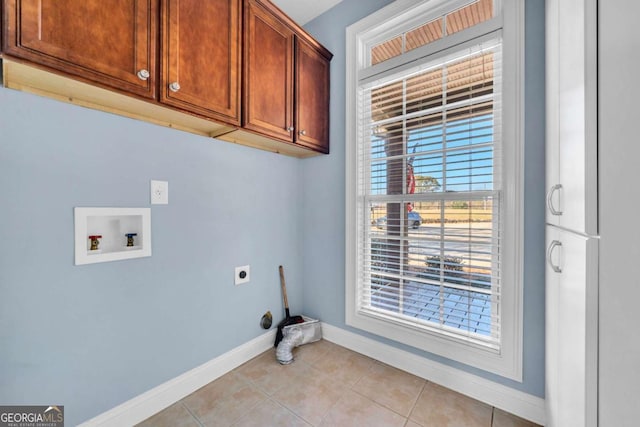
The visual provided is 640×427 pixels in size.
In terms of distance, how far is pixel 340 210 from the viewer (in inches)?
81.9

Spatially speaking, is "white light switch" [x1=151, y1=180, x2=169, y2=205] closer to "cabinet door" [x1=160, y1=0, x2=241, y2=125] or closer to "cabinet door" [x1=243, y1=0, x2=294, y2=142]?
"cabinet door" [x1=160, y1=0, x2=241, y2=125]

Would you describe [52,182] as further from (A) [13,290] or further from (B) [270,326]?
(B) [270,326]

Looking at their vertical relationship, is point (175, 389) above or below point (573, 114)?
below

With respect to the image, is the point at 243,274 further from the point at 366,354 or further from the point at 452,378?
the point at 452,378

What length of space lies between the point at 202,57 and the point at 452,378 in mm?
2363

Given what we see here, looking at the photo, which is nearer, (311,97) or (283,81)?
(283,81)

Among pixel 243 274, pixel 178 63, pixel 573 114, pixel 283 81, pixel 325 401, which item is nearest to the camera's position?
pixel 573 114

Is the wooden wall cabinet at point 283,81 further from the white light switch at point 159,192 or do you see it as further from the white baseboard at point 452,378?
the white baseboard at point 452,378

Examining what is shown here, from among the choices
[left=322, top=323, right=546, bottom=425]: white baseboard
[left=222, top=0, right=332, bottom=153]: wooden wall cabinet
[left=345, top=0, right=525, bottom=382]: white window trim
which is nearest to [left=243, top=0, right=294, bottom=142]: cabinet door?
[left=222, top=0, right=332, bottom=153]: wooden wall cabinet

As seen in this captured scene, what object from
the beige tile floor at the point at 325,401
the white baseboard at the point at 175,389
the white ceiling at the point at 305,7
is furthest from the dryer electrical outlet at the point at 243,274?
the white ceiling at the point at 305,7

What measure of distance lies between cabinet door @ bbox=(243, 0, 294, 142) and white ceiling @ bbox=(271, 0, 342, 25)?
50 centimetres

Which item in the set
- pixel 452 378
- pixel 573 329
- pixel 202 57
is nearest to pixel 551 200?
pixel 573 329

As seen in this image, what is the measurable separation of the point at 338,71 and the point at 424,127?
0.92 m

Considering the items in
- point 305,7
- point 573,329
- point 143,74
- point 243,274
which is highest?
point 305,7
